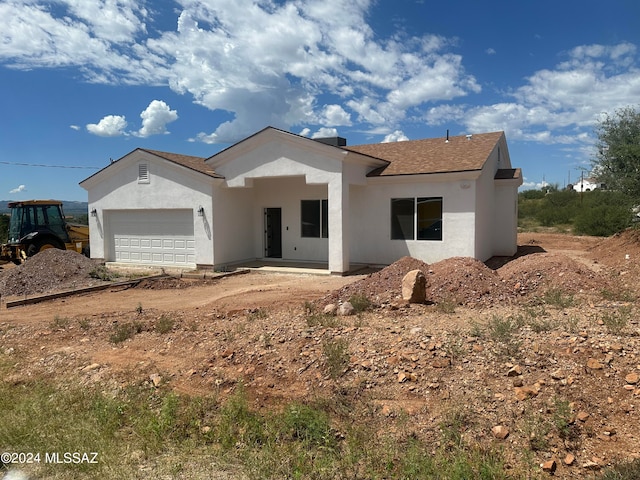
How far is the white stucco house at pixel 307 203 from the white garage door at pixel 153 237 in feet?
0.13

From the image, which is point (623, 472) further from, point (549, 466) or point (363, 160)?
point (363, 160)

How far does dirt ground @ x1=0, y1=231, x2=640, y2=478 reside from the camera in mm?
4797

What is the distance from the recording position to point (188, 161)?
1845 cm

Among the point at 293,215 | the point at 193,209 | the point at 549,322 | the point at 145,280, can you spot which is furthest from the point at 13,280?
the point at 549,322

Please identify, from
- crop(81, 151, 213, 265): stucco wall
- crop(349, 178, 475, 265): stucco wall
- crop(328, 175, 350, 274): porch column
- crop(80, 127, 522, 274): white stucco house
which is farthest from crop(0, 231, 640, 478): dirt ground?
crop(81, 151, 213, 265): stucco wall

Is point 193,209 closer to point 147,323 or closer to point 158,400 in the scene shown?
point 147,323

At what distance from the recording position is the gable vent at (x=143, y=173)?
17.9 m

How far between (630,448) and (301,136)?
1258 centimetres

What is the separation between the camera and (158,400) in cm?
572

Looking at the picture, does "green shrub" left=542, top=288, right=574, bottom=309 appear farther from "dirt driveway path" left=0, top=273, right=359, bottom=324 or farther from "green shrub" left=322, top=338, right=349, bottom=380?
"dirt driveway path" left=0, top=273, right=359, bottom=324

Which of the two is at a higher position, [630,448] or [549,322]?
[549,322]

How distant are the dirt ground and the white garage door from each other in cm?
579

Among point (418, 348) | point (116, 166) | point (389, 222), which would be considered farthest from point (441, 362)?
point (116, 166)

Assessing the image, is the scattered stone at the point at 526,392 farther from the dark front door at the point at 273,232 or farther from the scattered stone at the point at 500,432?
the dark front door at the point at 273,232
